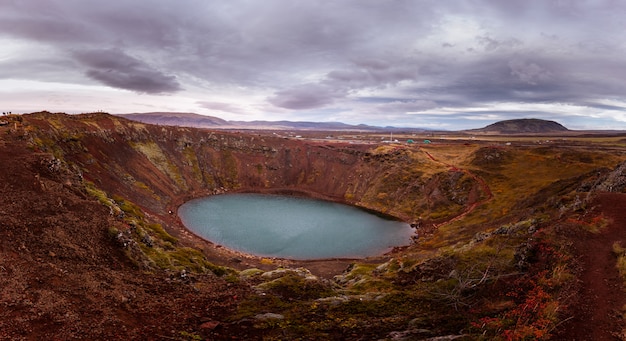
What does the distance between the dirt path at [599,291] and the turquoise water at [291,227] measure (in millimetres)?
39296

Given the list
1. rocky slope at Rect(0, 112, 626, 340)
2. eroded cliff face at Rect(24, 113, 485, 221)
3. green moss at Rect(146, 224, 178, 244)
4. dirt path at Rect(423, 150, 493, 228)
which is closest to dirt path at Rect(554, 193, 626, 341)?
rocky slope at Rect(0, 112, 626, 340)

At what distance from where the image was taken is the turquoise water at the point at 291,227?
63.8 m

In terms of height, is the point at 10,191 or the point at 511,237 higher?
the point at 10,191

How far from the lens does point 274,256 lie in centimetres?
5966

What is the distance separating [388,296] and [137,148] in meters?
99.2

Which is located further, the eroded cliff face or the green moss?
the eroded cliff face

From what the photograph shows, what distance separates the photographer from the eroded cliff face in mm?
78944

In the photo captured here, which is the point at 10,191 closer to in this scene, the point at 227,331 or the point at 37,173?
the point at 37,173

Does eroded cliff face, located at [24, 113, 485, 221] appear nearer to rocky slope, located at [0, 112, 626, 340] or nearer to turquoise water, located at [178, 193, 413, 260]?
rocky slope, located at [0, 112, 626, 340]

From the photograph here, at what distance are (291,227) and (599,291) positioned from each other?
199 feet

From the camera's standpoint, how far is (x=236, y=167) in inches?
4860

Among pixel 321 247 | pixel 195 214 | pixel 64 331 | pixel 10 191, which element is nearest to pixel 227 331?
pixel 64 331

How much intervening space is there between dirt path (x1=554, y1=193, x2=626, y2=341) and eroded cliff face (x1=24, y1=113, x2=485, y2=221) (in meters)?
57.3

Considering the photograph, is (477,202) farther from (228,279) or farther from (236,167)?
(236,167)
